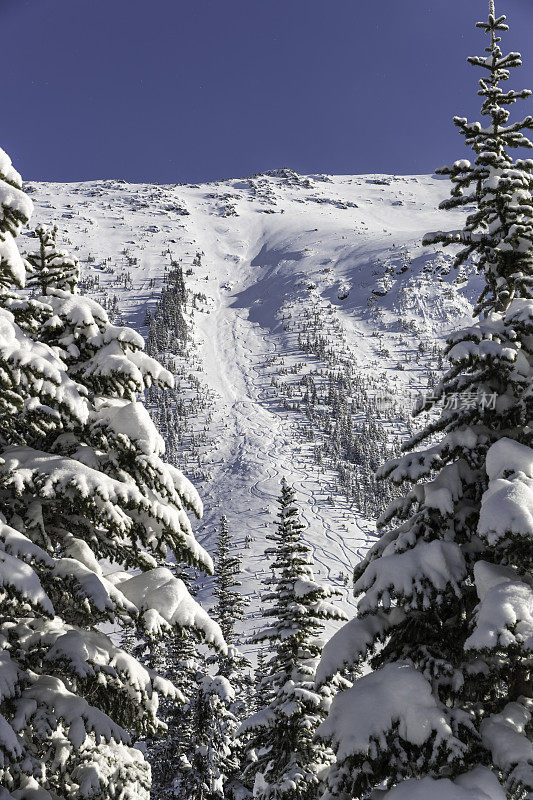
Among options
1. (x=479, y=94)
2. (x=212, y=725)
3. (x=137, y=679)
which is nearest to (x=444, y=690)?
(x=137, y=679)

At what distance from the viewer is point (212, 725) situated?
21.8 meters

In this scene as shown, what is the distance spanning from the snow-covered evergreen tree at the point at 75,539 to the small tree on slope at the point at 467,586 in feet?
6.27

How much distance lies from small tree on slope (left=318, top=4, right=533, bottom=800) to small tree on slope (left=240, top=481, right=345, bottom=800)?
6.21 meters

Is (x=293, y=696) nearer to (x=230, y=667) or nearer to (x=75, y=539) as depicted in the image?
(x=75, y=539)

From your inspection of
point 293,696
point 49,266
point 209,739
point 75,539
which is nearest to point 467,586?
point 75,539

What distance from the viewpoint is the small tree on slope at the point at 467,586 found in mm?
4848

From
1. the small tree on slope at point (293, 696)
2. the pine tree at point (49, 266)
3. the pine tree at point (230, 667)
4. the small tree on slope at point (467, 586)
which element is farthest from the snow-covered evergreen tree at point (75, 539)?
the pine tree at point (230, 667)

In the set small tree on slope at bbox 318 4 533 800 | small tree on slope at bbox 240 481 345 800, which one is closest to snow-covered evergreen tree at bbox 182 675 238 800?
small tree on slope at bbox 240 481 345 800

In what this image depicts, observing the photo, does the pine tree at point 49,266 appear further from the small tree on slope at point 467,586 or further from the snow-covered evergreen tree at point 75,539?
the small tree on slope at point 467,586

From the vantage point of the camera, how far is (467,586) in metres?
6.04

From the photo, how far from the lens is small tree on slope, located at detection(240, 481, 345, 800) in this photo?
11898mm

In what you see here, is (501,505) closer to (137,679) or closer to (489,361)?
(489,361)

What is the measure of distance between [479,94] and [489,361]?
4060 millimetres

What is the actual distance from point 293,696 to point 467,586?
24.9ft
